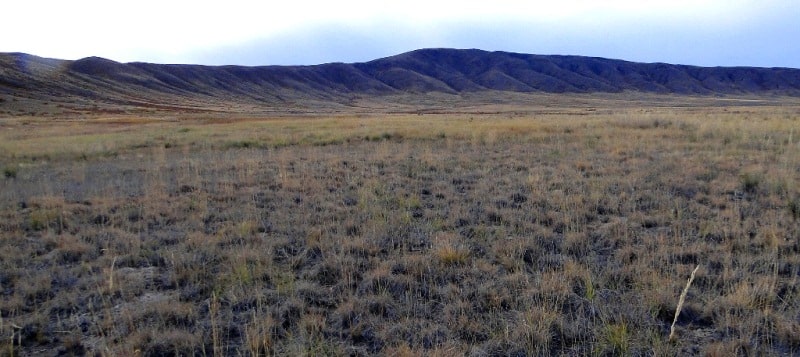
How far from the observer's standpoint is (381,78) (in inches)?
5842

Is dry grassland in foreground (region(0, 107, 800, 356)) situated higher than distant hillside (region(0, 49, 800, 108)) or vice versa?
distant hillside (region(0, 49, 800, 108))

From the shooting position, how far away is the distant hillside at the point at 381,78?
88.2m

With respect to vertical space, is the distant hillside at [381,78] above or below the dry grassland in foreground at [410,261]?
above

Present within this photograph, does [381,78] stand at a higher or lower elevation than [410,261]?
higher

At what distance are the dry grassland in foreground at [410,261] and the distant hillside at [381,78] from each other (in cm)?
7646

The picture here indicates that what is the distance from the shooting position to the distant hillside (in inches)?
3474

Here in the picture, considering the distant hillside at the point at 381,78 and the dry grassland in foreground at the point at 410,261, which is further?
the distant hillside at the point at 381,78

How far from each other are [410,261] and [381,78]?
146051 millimetres

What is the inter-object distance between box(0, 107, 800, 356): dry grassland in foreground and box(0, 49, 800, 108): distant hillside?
76459 mm

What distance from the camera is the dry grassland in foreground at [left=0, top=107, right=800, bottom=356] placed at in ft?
12.7

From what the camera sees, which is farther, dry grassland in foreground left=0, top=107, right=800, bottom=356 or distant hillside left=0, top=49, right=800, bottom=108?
distant hillside left=0, top=49, right=800, bottom=108

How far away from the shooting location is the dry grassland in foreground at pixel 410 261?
3871 millimetres

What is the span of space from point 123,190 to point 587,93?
→ 136 metres

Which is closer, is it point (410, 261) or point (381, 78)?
point (410, 261)
